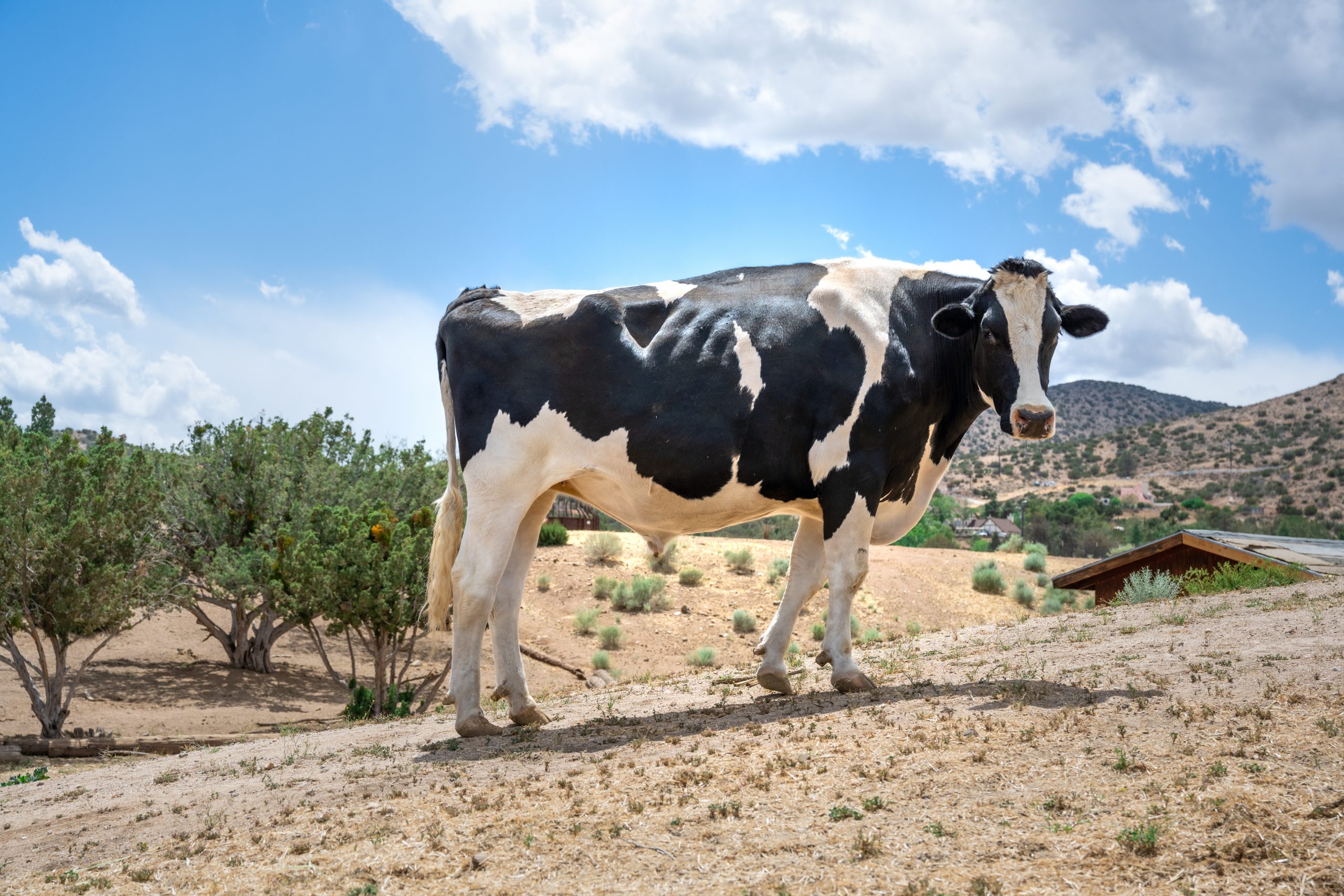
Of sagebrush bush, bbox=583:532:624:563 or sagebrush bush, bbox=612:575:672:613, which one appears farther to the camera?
sagebrush bush, bbox=583:532:624:563

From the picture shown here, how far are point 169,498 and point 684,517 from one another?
1943cm

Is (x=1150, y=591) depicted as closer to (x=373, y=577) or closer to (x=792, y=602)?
(x=792, y=602)

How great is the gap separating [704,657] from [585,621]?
4693mm

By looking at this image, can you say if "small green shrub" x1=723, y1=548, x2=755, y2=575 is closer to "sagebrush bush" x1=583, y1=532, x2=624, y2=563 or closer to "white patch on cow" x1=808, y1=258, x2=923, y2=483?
"sagebrush bush" x1=583, y1=532, x2=624, y2=563

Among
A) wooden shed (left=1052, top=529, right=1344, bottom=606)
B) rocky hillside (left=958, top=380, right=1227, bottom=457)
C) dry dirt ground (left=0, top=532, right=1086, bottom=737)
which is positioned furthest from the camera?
rocky hillside (left=958, top=380, right=1227, bottom=457)

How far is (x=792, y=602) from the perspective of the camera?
7898mm

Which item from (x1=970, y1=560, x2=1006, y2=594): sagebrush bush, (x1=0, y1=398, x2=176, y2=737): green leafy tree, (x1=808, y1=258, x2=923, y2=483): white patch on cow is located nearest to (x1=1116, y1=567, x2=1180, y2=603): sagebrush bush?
(x1=808, y1=258, x2=923, y2=483): white patch on cow

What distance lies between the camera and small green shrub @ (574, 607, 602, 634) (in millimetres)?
26891

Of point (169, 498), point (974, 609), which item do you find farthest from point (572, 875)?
point (974, 609)

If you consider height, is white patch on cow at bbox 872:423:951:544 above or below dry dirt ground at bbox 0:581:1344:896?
above

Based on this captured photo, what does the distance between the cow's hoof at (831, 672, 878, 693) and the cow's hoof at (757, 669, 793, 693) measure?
55cm

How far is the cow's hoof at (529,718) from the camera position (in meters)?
7.65

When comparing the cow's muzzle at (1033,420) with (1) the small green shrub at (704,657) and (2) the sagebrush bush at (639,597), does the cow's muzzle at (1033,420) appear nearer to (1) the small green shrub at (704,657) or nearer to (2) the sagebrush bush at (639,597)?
(1) the small green shrub at (704,657)

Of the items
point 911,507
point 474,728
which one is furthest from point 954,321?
point 474,728
